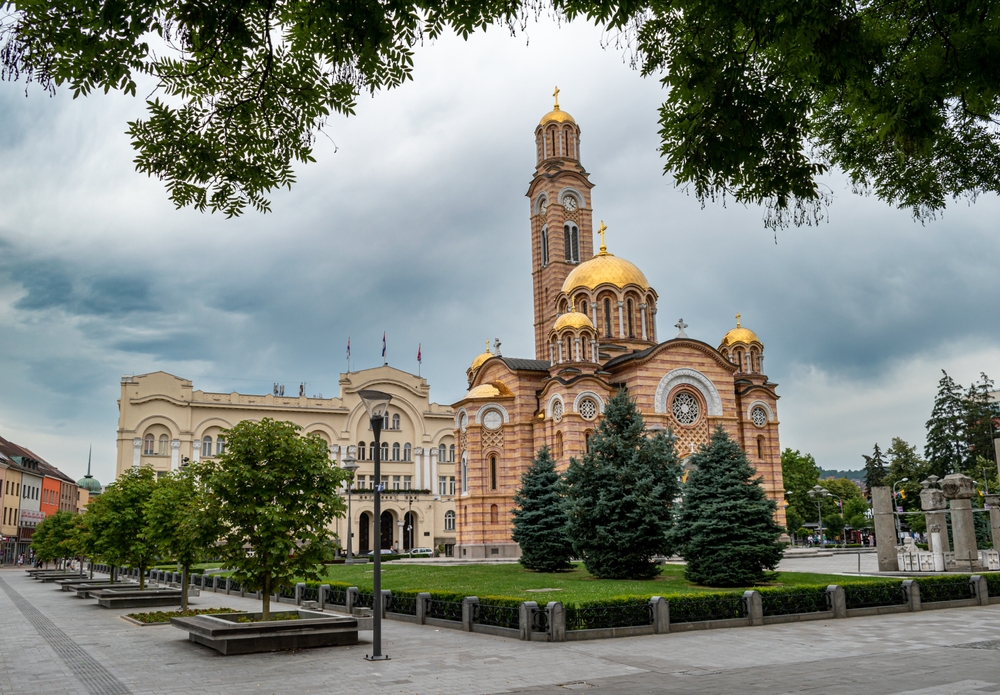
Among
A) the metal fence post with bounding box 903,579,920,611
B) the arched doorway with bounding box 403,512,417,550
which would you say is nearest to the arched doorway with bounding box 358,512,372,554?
the arched doorway with bounding box 403,512,417,550

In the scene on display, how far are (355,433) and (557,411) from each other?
29.1 m

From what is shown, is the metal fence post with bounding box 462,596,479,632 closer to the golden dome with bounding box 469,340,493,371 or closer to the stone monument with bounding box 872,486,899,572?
the stone monument with bounding box 872,486,899,572

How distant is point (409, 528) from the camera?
219ft

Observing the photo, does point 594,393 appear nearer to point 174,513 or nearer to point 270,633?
point 174,513

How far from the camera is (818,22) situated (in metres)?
5.57

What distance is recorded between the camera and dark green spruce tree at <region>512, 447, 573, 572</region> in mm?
31000

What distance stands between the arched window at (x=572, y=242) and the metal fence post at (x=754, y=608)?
39.0m

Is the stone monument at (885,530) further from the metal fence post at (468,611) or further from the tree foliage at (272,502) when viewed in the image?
the tree foliage at (272,502)

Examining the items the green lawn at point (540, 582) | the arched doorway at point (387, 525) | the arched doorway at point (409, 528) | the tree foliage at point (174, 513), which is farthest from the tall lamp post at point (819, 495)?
the tree foliage at point (174, 513)

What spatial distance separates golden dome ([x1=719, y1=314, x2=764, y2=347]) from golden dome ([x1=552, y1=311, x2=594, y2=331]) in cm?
1085

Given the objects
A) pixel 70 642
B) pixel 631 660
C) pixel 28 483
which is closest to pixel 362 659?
pixel 631 660

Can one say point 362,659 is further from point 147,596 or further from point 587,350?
point 587,350

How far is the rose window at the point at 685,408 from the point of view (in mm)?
44625

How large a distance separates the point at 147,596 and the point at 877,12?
24.0m
